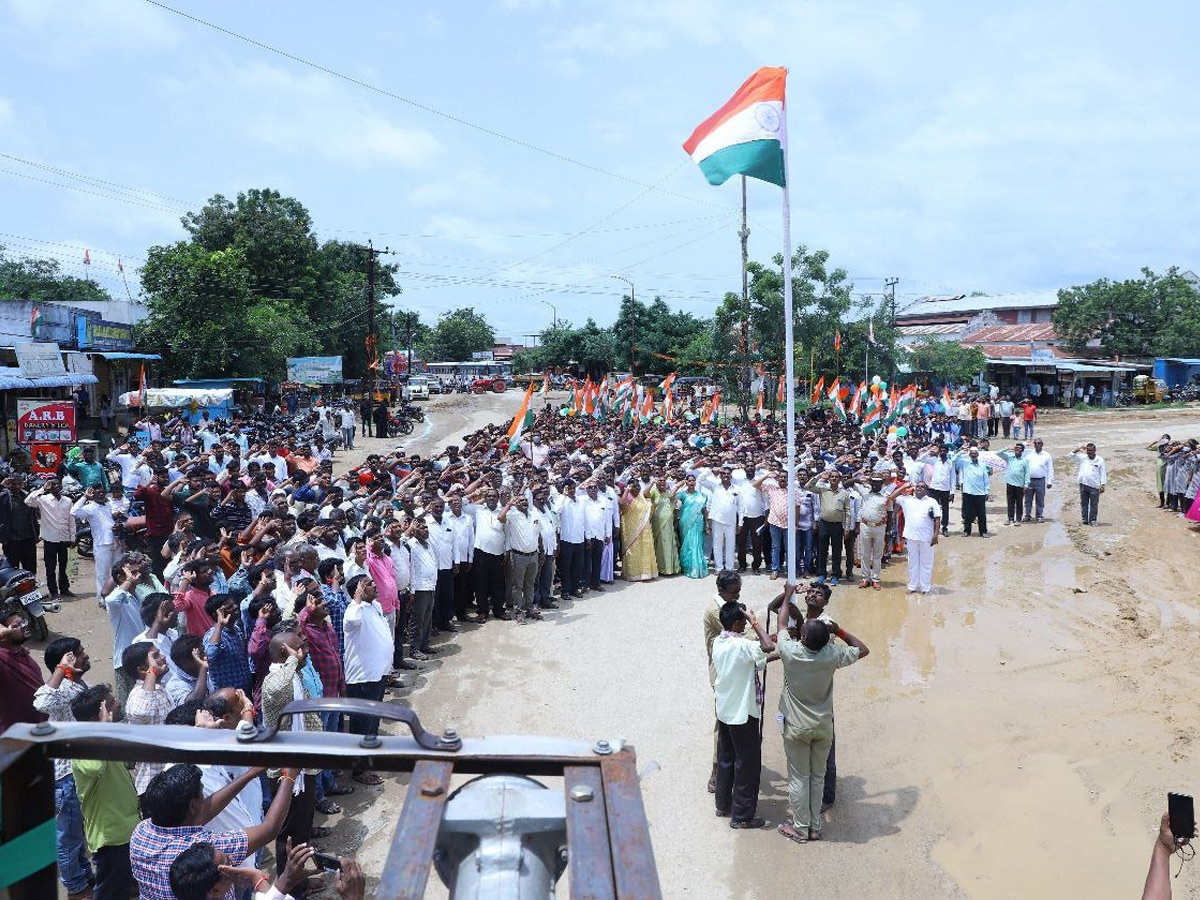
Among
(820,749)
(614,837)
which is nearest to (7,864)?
(614,837)

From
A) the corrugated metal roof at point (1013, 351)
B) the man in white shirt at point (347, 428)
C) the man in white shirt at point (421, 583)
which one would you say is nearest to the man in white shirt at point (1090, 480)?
the man in white shirt at point (421, 583)

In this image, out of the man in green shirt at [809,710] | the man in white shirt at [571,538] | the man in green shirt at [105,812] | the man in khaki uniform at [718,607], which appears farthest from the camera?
the man in white shirt at [571,538]

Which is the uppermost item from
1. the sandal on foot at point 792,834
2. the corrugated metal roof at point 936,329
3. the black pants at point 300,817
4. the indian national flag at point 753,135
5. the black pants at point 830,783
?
the corrugated metal roof at point 936,329

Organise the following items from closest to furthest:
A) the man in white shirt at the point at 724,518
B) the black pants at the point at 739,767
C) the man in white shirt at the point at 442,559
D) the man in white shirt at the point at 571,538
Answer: the black pants at the point at 739,767 < the man in white shirt at the point at 442,559 < the man in white shirt at the point at 571,538 < the man in white shirt at the point at 724,518

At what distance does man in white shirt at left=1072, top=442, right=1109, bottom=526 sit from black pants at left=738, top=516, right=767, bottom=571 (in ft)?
22.7

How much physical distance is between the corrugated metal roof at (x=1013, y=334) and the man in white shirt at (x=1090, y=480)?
36158mm

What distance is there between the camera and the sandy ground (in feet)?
18.7

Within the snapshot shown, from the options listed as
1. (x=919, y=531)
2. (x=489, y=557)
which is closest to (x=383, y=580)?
(x=489, y=557)

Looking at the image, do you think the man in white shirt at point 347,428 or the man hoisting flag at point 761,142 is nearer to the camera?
the man hoisting flag at point 761,142

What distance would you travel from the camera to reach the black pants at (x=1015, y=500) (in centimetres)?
1648

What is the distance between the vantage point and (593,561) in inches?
487

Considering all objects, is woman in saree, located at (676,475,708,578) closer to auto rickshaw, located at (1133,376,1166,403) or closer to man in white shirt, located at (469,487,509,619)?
man in white shirt, located at (469,487,509,619)

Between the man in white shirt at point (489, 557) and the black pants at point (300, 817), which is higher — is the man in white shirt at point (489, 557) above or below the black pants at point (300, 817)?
above

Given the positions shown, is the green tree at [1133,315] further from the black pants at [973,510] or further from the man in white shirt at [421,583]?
the man in white shirt at [421,583]
